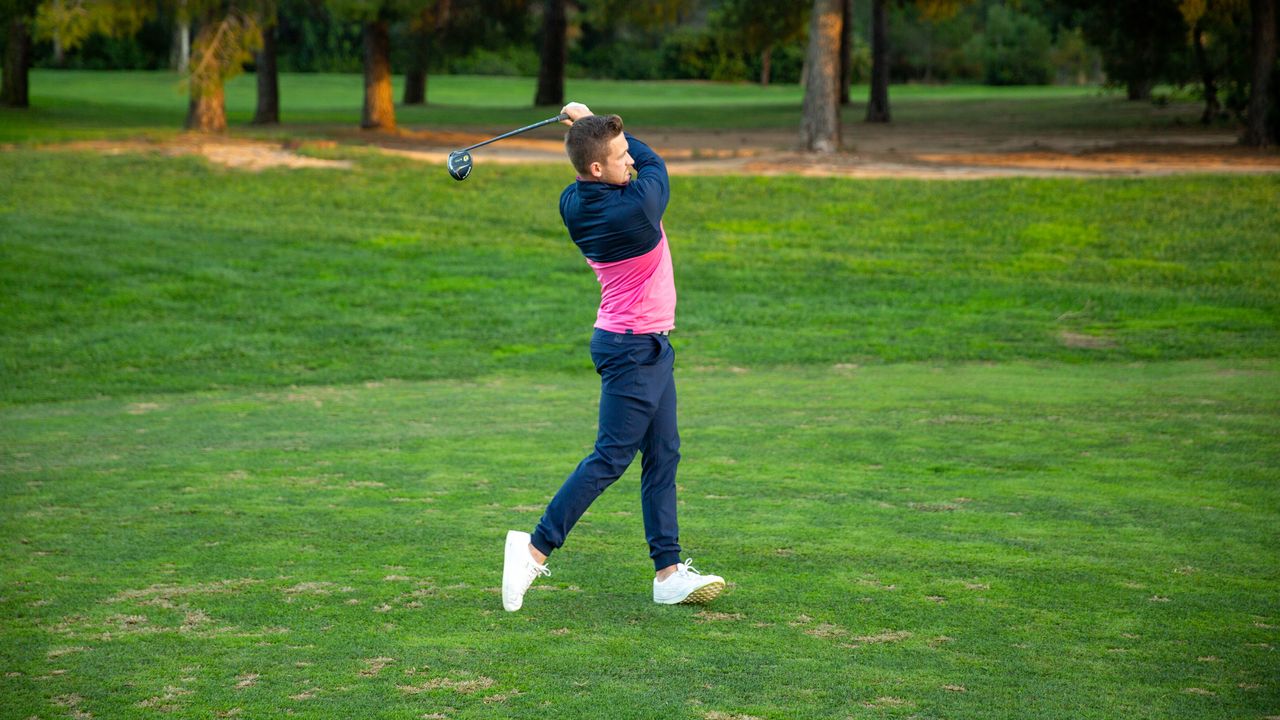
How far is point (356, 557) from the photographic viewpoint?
6480 millimetres

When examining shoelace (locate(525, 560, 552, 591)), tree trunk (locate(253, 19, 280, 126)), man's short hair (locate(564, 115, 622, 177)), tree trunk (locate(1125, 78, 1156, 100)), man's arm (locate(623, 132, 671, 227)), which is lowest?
shoelace (locate(525, 560, 552, 591))

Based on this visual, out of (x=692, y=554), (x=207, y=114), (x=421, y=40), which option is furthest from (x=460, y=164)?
(x=421, y=40)

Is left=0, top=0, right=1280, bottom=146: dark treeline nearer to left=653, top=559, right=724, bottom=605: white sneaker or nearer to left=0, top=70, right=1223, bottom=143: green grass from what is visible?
left=0, top=70, right=1223, bottom=143: green grass

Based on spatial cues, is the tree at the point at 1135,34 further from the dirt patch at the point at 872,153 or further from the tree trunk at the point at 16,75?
the tree trunk at the point at 16,75

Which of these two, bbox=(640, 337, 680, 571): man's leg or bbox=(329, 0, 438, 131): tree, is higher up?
bbox=(329, 0, 438, 131): tree

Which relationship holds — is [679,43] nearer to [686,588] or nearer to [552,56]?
[552,56]

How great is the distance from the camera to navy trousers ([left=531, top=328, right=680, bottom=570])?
565 centimetres

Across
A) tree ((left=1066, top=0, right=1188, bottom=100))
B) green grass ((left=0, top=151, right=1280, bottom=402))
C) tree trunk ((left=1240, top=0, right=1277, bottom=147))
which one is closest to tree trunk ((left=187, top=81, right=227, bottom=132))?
green grass ((left=0, top=151, right=1280, bottom=402))

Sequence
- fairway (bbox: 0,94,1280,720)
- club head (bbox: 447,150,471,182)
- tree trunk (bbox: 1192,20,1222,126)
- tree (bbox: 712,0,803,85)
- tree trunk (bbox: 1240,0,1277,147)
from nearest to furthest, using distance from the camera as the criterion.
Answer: fairway (bbox: 0,94,1280,720) < club head (bbox: 447,150,471,182) < tree trunk (bbox: 1240,0,1277,147) < tree trunk (bbox: 1192,20,1222,126) < tree (bbox: 712,0,803,85)

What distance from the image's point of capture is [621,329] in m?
5.65

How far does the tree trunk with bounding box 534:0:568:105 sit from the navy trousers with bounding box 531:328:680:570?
41.6 m

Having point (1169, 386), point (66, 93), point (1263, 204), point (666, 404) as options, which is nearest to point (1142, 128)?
point (1263, 204)

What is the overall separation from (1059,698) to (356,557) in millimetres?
3388

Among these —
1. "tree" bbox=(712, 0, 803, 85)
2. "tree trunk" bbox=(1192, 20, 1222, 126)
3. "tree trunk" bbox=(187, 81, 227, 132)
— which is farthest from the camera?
"tree" bbox=(712, 0, 803, 85)
